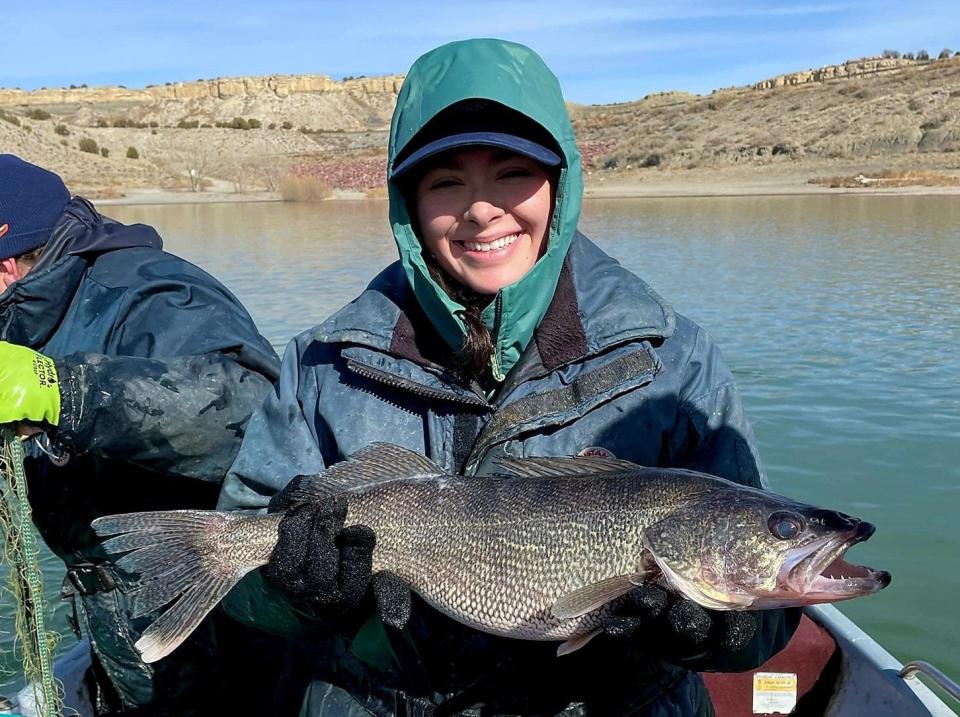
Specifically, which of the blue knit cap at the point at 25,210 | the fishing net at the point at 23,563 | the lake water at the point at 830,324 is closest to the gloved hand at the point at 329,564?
the fishing net at the point at 23,563

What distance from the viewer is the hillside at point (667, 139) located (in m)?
48.7

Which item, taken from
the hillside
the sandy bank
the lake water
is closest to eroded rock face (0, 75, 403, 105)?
the hillside

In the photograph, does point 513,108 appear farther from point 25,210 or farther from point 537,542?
point 25,210

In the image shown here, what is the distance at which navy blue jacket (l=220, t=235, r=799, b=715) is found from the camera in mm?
2795

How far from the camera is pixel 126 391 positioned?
10.6ft

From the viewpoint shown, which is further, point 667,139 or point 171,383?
point 667,139

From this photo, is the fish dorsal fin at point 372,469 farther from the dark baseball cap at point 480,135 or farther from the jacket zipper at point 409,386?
the dark baseball cap at point 480,135

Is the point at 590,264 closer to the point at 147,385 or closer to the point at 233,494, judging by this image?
the point at 233,494

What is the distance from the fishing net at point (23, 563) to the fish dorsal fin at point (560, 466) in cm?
163

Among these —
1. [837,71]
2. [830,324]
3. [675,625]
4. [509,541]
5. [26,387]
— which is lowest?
[830,324]

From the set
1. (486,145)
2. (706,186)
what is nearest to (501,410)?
(486,145)

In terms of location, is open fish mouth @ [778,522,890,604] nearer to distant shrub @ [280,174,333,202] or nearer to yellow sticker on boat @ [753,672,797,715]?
yellow sticker on boat @ [753,672,797,715]

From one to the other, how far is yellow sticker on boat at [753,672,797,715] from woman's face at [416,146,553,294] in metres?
2.79

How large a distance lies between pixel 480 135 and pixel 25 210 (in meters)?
2.22
